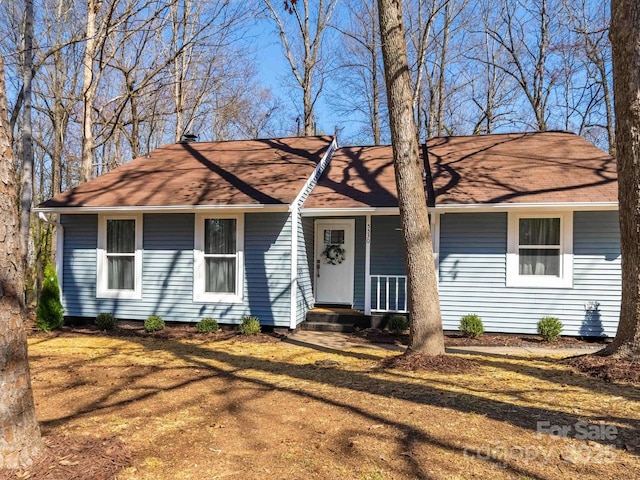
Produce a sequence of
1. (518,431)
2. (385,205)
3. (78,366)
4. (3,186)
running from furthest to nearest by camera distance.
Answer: (385,205) < (78,366) < (518,431) < (3,186)

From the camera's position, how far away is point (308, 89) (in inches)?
797

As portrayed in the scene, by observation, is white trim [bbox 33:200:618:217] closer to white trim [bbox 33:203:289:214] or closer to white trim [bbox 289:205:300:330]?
white trim [bbox 33:203:289:214]

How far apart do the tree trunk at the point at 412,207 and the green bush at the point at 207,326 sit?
4148 millimetres

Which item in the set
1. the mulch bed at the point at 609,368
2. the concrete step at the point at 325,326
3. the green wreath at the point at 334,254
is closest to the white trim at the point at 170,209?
the green wreath at the point at 334,254

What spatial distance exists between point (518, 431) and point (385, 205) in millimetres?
5664

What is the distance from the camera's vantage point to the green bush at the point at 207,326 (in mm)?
8750

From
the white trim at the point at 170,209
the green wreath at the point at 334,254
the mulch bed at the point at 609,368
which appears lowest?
the mulch bed at the point at 609,368

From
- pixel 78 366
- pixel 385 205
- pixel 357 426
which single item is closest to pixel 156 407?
pixel 357 426

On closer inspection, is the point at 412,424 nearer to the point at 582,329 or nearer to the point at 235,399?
the point at 235,399

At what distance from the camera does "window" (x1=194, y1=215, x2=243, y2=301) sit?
9109 mm

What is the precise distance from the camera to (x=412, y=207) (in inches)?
244

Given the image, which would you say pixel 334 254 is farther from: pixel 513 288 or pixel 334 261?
pixel 513 288

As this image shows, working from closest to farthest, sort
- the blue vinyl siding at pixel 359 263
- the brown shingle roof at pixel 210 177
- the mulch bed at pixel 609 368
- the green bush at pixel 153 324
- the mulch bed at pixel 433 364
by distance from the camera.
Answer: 1. the mulch bed at pixel 609 368
2. the mulch bed at pixel 433 364
3. the green bush at pixel 153 324
4. the brown shingle roof at pixel 210 177
5. the blue vinyl siding at pixel 359 263

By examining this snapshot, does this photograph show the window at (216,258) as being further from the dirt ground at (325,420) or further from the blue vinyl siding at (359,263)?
the blue vinyl siding at (359,263)
